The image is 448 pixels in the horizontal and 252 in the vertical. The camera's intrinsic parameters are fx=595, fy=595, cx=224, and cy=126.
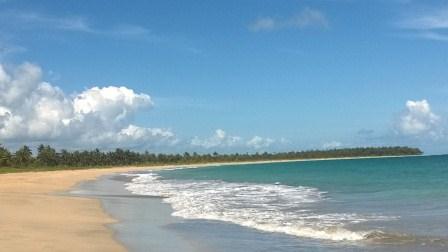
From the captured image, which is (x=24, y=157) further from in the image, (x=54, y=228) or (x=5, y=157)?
(x=54, y=228)

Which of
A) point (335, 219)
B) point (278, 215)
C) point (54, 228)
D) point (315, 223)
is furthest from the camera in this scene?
point (278, 215)

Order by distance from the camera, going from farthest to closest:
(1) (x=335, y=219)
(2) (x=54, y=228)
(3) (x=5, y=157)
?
(3) (x=5, y=157)
(1) (x=335, y=219)
(2) (x=54, y=228)

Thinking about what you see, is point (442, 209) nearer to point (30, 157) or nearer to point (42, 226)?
point (42, 226)

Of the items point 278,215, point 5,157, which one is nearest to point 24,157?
point 5,157

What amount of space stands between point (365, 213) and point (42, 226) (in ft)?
38.4

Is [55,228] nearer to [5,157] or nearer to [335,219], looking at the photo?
[335,219]

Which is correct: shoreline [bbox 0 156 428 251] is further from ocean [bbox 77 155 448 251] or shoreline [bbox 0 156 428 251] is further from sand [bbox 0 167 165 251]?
ocean [bbox 77 155 448 251]

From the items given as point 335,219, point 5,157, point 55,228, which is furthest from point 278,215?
point 5,157


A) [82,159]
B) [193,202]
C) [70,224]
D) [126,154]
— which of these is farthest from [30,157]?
[70,224]

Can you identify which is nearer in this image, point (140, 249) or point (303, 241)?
point (140, 249)

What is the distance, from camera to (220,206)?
89.3ft

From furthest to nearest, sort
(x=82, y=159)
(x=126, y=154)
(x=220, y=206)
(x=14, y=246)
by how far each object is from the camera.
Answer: (x=126, y=154) → (x=82, y=159) → (x=220, y=206) → (x=14, y=246)

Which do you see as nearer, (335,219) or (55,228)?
(55,228)

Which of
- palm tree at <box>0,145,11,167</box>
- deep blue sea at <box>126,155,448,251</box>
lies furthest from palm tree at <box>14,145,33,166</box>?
deep blue sea at <box>126,155,448,251</box>
